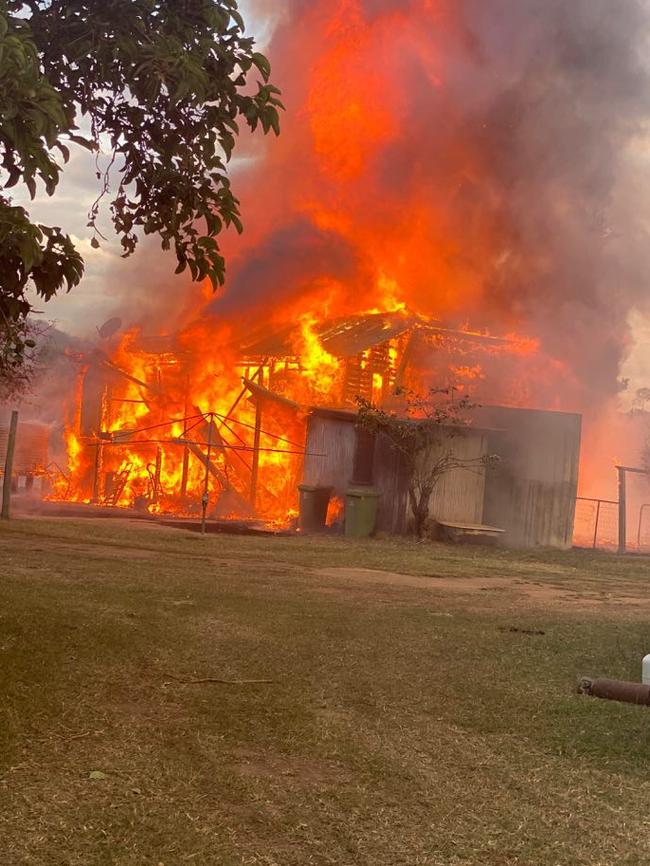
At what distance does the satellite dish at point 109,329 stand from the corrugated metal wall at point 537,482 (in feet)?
62.1

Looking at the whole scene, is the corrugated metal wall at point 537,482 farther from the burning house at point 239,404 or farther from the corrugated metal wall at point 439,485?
the burning house at point 239,404

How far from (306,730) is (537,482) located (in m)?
18.3

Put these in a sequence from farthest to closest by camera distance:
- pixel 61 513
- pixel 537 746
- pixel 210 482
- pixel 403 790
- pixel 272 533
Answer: pixel 210 482, pixel 61 513, pixel 272 533, pixel 537 746, pixel 403 790

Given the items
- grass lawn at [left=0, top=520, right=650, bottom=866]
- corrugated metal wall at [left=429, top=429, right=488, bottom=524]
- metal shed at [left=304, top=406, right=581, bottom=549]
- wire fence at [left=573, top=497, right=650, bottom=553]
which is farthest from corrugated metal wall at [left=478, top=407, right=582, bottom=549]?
grass lawn at [left=0, top=520, right=650, bottom=866]

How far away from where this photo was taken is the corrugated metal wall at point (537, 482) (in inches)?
890

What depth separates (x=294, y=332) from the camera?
106ft

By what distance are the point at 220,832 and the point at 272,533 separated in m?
18.0

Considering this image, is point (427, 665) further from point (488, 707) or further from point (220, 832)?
point (220, 832)

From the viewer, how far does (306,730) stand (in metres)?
5.44

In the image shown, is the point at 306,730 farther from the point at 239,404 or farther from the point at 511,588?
the point at 239,404

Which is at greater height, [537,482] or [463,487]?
[537,482]

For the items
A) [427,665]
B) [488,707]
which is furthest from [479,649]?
[488,707]

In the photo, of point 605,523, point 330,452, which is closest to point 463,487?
point 330,452

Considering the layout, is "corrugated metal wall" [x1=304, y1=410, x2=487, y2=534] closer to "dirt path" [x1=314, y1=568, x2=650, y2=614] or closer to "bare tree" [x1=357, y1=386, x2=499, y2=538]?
"bare tree" [x1=357, y1=386, x2=499, y2=538]
